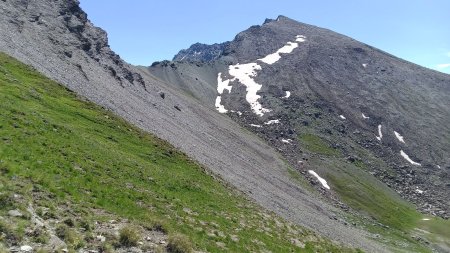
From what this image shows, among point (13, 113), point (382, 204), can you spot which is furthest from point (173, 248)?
point (382, 204)

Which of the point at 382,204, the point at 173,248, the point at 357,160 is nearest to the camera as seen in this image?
the point at 173,248

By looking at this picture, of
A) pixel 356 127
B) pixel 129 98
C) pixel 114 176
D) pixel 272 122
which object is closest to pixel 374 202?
pixel 272 122

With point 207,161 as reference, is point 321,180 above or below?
above

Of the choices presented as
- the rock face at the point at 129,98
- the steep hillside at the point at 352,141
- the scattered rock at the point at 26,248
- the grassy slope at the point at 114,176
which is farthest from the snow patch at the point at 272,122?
the scattered rock at the point at 26,248

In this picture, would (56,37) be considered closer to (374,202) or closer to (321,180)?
(321,180)

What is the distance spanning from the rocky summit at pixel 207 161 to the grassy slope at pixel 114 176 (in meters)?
0.19

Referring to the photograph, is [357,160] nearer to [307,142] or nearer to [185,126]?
[307,142]

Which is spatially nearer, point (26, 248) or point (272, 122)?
point (26, 248)

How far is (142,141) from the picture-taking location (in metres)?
52.5

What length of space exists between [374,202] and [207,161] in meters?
68.5

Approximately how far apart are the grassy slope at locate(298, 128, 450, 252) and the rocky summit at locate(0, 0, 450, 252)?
0.58m

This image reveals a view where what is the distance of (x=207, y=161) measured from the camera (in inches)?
2480

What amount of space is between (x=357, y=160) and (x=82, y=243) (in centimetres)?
14082

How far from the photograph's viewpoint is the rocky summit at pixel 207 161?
26469 mm
